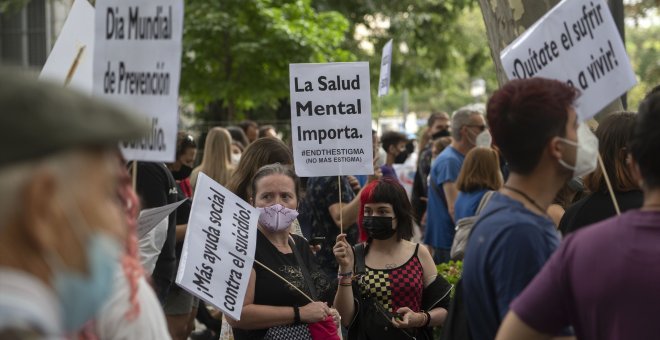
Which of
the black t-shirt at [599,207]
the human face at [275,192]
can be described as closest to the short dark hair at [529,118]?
the black t-shirt at [599,207]

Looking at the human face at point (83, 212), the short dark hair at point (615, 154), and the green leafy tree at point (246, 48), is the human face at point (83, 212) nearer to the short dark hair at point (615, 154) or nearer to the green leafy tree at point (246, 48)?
the short dark hair at point (615, 154)

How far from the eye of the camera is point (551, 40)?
178 inches

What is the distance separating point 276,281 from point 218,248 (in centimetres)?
35

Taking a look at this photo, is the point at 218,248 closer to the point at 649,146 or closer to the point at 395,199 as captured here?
the point at 395,199

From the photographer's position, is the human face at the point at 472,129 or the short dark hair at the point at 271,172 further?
the human face at the point at 472,129

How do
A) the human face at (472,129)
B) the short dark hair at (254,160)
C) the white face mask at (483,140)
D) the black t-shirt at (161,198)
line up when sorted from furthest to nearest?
the human face at (472,129), the white face mask at (483,140), the black t-shirt at (161,198), the short dark hair at (254,160)

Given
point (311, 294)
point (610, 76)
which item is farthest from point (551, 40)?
point (311, 294)

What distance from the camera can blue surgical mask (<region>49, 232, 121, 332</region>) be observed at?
193cm

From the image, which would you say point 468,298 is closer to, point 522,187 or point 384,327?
point 522,187

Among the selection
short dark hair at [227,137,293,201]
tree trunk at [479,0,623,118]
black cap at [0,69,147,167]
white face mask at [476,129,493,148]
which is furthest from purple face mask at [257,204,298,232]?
white face mask at [476,129,493,148]

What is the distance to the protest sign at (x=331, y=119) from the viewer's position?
700 centimetres

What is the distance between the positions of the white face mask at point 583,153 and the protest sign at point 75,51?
2.33 meters

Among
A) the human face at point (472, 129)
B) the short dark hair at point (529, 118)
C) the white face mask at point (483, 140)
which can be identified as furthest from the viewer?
the human face at point (472, 129)

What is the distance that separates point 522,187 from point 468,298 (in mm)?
418
